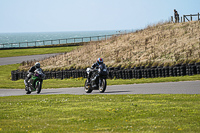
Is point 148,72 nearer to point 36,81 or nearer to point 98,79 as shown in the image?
point 98,79

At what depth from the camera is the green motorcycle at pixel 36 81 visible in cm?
2060

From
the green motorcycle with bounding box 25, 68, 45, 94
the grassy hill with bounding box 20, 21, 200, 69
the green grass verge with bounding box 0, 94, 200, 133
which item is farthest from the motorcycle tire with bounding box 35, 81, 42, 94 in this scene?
the grassy hill with bounding box 20, 21, 200, 69

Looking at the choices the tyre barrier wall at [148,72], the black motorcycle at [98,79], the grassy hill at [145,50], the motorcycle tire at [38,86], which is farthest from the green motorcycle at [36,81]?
the grassy hill at [145,50]

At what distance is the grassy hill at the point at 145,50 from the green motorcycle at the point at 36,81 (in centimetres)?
1054

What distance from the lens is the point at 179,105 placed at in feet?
40.4

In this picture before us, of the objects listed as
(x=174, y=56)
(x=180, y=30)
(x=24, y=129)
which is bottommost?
(x=24, y=129)

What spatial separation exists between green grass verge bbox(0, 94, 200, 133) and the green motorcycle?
18.7 ft

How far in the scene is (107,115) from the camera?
11.3 meters

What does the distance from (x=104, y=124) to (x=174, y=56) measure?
2100 centimetres

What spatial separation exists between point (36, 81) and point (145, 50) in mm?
15390

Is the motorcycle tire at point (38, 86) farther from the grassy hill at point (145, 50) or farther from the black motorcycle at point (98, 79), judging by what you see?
the grassy hill at point (145, 50)

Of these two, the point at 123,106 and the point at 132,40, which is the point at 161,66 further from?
the point at 123,106

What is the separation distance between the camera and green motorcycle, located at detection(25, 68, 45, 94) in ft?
67.6

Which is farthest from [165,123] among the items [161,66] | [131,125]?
[161,66]
